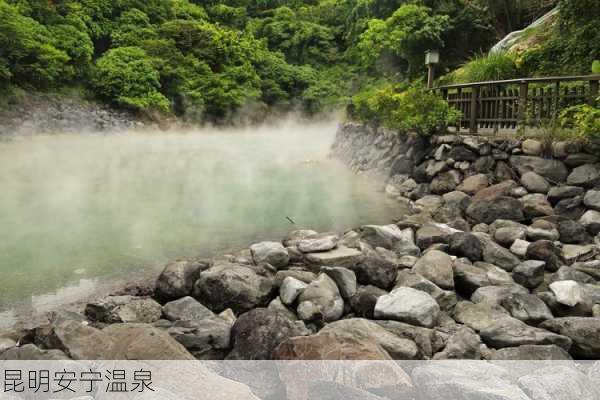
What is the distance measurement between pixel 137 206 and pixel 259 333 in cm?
565

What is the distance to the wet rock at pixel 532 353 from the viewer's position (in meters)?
3.02

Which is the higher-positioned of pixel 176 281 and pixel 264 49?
pixel 264 49

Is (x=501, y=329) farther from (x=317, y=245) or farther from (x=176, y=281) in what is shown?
(x=176, y=281)

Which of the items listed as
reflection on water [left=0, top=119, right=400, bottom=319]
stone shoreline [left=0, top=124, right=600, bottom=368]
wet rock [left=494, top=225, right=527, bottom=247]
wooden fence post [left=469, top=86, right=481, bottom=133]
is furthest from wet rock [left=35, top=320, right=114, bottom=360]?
wooden fence post [left=469, top=86, right=481, bottom=133]

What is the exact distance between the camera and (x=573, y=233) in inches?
233

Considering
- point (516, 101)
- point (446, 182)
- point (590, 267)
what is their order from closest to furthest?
point (590, 267), point (516, 101), point (446, 182)

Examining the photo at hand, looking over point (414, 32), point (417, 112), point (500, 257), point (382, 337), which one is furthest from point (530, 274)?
point (414, 32)

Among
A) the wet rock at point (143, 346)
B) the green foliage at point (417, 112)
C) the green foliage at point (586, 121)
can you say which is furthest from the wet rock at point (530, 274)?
the green foliage at point (417, 112)

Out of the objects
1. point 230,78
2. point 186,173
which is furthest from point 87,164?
point 230,78

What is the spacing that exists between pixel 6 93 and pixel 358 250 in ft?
57.3

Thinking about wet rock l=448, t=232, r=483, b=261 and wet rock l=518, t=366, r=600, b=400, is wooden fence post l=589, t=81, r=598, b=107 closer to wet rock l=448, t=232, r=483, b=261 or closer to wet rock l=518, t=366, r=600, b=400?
wet rock l=448, t=232, r=483, b=261

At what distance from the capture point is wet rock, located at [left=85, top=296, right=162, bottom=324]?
3.80 metres

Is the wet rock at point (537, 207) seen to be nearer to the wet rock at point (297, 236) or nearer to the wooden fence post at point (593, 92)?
the wooden fence post at point (593, 92)

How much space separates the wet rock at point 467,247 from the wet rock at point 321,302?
6.19 feet
